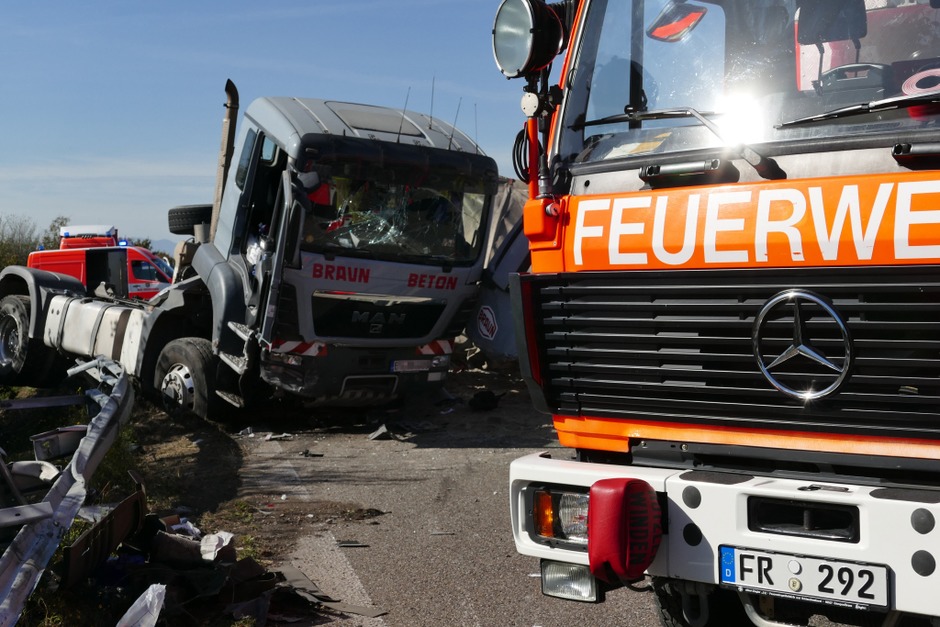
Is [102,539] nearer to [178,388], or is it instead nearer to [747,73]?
[747,73]

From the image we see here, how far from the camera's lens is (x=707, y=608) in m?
3.97

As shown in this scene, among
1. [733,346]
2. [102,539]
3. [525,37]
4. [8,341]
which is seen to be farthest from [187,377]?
[733,346]

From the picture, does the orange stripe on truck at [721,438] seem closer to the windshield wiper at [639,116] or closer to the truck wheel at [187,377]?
the windshield wiper at [639,116]

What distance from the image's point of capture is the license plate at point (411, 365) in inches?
411

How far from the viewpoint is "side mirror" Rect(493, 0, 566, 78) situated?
3.94 m

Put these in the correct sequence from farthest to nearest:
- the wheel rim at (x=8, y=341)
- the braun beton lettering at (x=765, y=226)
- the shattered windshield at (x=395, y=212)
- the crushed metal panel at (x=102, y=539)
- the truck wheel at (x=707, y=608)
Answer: the wheel rim at (x=8, y=341) → the shattered windshield at (x=395, y=212) → the crushed metal panel at (x=102, y=539) → the truck wheel at (x=707, y=608) → the braun beton lettering at (x=765, y=226)

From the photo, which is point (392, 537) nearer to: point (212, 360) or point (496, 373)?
point (212, 360)

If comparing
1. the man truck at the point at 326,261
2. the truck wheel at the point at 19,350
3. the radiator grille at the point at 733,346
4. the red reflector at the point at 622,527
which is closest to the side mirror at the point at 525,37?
the radiator grille at the point at 733,346

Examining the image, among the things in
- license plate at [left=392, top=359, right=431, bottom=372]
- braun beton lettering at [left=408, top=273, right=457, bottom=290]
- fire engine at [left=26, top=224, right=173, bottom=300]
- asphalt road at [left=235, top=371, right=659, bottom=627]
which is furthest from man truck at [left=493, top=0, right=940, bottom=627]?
fire engine at [left=26, top=224, right=173, bottom=300]

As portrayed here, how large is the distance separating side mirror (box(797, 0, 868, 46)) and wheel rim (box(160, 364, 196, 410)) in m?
8.11

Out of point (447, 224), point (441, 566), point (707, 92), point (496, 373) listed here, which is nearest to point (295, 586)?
point (441, 566)

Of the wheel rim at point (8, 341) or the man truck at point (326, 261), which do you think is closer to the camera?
the man truck at point (326, 261)

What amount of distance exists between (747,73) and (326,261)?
20.1ft

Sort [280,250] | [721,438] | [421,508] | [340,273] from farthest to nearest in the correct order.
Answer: [340,273]
[280,250]
[421,508]
[721,438]
